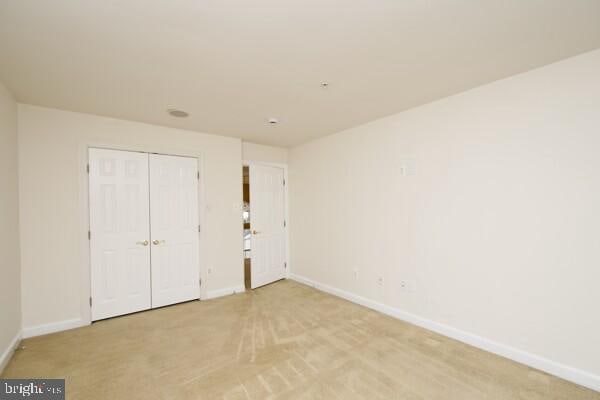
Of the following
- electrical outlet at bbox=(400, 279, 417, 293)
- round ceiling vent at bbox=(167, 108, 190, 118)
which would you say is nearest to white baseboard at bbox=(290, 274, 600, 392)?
electrical outlet at bbox=(400, 279, 417, 293)

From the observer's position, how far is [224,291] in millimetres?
3971

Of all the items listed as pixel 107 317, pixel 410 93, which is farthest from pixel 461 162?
pixel 107 317

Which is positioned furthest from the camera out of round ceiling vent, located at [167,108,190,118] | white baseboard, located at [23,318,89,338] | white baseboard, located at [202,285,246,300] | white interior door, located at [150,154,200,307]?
white baseboard, located at [202,285,246,300]

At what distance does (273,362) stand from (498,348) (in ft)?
6.79

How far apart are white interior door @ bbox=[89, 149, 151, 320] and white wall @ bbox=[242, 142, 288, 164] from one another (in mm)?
1559

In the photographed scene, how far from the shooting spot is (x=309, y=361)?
7.29ft

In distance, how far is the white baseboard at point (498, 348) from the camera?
74.9 inches

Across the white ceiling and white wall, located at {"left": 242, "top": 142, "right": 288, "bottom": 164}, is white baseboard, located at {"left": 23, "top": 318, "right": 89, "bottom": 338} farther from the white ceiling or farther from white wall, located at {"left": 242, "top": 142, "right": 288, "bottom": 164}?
white wall, located at {"left": 242, "top": 142, "right": 288, "bottom": 164}

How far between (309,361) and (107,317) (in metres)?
2.66

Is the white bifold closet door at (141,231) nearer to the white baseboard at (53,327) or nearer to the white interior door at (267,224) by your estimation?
the white baseboard at (53,327)

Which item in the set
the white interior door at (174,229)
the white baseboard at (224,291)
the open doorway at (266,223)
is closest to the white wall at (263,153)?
the open doorway at (266,223)

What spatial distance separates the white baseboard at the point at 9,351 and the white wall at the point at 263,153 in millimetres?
3379

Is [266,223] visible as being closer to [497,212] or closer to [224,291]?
[224,291]

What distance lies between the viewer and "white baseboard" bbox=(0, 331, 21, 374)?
2.16 metres
